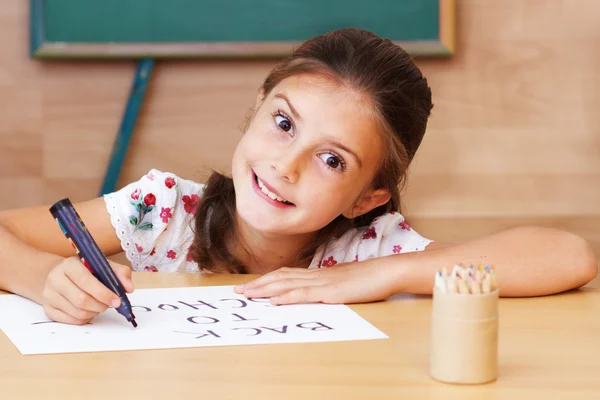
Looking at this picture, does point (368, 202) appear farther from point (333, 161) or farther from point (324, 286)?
point (324, 286)

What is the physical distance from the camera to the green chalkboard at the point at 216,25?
1.75 metres

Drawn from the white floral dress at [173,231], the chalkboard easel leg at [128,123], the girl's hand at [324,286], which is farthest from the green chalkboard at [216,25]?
the girl's hand at [324,286]

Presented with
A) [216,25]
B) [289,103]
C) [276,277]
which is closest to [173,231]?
[289,103]

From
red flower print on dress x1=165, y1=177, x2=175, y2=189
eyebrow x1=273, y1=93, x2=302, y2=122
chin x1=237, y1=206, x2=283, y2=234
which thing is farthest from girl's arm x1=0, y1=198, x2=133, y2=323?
eyebrow x1=273, y1=93, x2=302, y2=122

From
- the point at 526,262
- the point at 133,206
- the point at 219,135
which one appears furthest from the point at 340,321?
the point at 219,135

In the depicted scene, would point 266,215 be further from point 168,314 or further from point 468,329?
point 468,329

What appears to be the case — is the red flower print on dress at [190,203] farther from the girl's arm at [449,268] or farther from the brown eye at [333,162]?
the girl's arm at [449,268]

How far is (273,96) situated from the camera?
1.16 m

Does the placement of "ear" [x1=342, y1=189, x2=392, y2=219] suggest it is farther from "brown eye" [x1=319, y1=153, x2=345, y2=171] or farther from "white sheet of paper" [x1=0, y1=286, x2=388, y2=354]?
"white sheet of paper" [x1=0, y1=286, x2=388, y2=354]

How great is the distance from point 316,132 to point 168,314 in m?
0.36

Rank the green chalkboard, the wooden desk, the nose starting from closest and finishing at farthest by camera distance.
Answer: the wooden desk < the nose < the green chalkboard

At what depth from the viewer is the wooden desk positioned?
1.86ft

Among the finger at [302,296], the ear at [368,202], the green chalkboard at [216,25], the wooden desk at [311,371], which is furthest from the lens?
the green chalkboard at [216,25]

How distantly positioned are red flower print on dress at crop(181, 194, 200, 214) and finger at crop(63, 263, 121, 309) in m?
0.60
